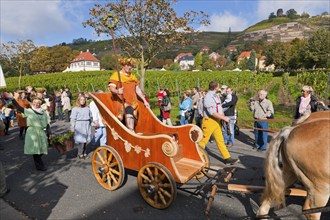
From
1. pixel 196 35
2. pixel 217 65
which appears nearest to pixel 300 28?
pixel 217 65

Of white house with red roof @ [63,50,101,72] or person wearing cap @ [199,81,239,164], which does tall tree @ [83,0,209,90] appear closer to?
person wearing cap @ [199,81,239,164]

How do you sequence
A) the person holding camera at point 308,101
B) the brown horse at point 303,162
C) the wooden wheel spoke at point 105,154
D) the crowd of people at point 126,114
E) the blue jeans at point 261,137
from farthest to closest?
the blue jeans at point 261,137 → the person holding camera at point 308,101 → the crowd of people at point 126,114 → the wooden wheel spoke at point 105,154 → the brown horse at point 303,162

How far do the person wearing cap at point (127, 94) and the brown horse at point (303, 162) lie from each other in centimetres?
270

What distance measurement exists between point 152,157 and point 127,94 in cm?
164

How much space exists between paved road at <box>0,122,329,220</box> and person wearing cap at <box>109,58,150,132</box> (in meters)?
1.35

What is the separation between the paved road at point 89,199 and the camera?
3.73 m

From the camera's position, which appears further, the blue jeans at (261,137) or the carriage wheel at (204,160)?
the blue jeans at (261,137)

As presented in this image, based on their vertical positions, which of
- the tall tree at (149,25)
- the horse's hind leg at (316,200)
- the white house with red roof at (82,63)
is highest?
the white house with red roof at (82,63)

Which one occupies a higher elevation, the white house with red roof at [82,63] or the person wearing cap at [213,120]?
the white house with red roof at [82,63]

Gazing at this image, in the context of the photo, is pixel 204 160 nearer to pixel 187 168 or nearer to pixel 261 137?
pixel 187 168

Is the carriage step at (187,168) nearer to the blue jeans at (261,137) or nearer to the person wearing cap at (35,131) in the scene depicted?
the person wearing cap at (35,131)

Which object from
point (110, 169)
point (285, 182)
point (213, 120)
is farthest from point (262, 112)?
point (110, 169)

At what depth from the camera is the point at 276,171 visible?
2.87m

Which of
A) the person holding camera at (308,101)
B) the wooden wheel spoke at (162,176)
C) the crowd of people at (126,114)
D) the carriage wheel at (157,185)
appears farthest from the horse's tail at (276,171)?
the person holding camera at (308,101)
